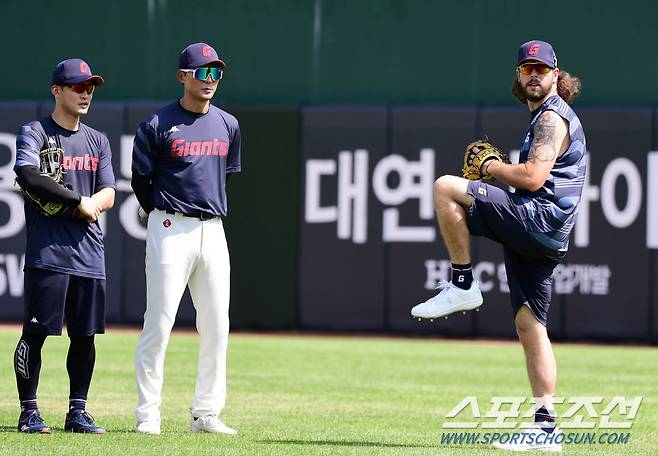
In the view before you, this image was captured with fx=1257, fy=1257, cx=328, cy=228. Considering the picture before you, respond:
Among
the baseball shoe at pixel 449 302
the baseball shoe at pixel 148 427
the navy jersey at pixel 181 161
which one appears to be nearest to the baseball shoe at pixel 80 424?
the baseball shoe at pixel 148 427

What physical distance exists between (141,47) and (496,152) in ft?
37.4

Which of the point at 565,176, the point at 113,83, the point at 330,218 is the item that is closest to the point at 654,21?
the point at 330,218

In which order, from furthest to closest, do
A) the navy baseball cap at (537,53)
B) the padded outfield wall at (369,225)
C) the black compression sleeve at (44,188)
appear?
1. the padded outfield wall at (369,225)
2. the black compression sleeve at (44,188)
3. the navy baseball cap at (537,53)

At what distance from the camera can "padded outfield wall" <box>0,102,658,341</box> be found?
1570cm

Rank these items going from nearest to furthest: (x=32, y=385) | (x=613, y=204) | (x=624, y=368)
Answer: (x=32, y=385) < (x=624, y=368) < (x=613, y=204)

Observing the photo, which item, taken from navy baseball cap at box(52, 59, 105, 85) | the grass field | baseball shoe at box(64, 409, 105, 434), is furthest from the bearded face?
baseball shoe at box(64, 409, 105, 434)

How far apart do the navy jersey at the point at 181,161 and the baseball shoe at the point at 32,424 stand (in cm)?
139

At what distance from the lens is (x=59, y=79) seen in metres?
7.35

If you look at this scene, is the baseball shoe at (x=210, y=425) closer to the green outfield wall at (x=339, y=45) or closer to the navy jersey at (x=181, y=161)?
the navy jersey at (x=181, y=161)

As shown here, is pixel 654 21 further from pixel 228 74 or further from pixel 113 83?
pixel 113 83

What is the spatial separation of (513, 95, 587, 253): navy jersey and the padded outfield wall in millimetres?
8827

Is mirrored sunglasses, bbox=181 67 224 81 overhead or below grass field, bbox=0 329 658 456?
overhead

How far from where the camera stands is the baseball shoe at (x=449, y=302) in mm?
6578

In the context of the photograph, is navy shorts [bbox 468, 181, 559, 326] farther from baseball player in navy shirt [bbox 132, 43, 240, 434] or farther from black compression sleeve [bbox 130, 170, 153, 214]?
black compression sleeve [bbox 130, 170, 153, 214]
